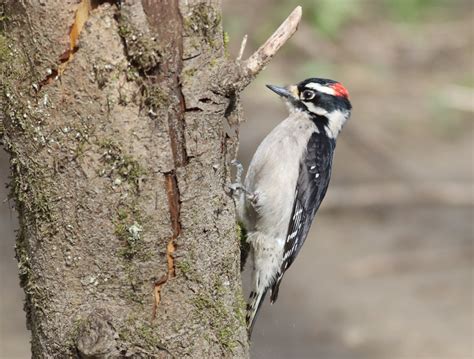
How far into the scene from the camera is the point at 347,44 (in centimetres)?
1247

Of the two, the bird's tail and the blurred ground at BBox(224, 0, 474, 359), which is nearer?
the bird's tail

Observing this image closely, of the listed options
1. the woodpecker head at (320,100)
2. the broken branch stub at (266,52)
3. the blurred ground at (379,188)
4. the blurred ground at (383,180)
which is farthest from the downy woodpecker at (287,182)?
the blurred ground at (379,188)

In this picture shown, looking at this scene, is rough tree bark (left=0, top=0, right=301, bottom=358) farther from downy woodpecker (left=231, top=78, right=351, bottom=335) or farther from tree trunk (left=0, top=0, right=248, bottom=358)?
downy woodpecker (left=231, top=78, right=351, bottom=335)

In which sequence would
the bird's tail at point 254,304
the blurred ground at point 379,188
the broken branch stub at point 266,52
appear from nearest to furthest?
1. the broken branch stub at point 266,52
2. the bird's tail at point 254,304
3. the blurred ground at point 379,188

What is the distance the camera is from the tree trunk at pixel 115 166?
117 inches

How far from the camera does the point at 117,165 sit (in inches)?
119

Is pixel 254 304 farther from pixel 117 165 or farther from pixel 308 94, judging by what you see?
pixel 117 165

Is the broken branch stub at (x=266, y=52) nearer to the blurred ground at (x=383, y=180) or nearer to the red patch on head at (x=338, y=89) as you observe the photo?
the red patch on head at (x=338, y=89)

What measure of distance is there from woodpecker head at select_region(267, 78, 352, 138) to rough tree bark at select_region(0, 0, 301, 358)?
72.0 inches

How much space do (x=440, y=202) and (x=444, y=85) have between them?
2774mm

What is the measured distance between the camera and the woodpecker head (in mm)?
5070

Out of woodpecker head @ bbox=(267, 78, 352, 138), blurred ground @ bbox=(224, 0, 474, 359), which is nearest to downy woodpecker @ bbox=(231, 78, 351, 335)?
woodpecker head @ bbox=(267, 78, 352, 138)

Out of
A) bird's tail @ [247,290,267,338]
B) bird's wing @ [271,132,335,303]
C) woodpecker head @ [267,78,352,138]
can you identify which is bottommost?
bird's tail @ [247,290,267,338]

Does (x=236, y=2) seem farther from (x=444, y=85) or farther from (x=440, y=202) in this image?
(x=440, y=202)
